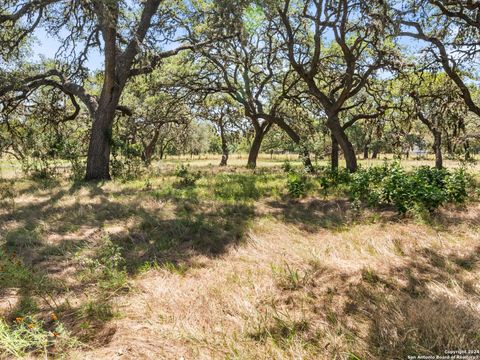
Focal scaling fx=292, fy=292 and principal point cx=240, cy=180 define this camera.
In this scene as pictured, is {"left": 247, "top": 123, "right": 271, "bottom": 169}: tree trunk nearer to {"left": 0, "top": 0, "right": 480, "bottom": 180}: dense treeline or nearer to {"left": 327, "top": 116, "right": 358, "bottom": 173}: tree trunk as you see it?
{"left": 0, "top": 0, "right": 480, "bottom": 180}: dense treeline

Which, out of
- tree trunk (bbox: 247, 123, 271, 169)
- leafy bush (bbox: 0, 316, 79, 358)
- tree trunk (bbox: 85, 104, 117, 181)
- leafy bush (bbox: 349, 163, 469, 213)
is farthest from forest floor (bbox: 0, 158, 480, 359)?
tree trunk (bbox: 247, 123, 271, 169)

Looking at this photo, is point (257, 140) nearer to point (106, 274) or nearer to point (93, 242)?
point (93, 242)

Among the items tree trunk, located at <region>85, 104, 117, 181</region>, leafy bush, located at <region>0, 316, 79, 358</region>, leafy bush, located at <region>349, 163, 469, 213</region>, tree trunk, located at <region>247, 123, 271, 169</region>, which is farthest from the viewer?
tree trunk, located at <region>247, 123, 271, 169</region>

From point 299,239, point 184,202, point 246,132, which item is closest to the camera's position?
point 299,239

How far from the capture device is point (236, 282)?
354cm

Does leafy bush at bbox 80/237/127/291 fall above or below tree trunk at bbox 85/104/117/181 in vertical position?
below

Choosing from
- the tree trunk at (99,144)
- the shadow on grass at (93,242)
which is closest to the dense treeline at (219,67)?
the tree trunk at (99,144)

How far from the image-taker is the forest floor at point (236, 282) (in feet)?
8.07

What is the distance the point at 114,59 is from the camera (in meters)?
10.2

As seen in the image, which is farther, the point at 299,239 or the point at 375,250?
the point at 299,239

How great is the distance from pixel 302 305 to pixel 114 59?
10.3 m

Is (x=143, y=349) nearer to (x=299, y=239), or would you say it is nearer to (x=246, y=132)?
(x=299, y=239)

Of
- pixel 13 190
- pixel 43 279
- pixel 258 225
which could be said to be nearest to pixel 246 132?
pixel 13 190

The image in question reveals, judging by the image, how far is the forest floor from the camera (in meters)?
2.46
